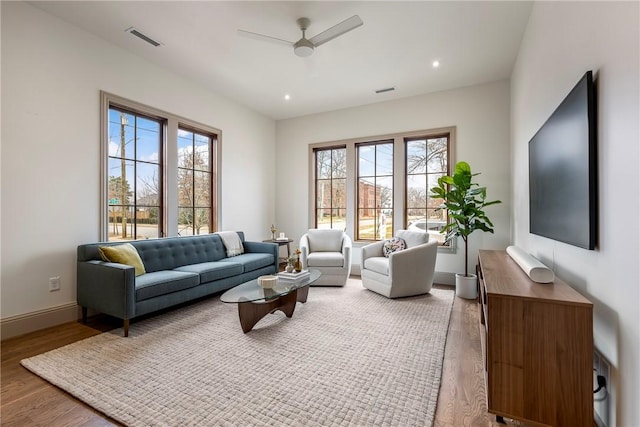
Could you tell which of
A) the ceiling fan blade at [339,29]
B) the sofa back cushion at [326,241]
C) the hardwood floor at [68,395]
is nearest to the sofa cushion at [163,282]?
the hardwood floor at [68,395]

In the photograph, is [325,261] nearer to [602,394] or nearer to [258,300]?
[258,300]

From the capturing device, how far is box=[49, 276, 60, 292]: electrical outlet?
2.80 m

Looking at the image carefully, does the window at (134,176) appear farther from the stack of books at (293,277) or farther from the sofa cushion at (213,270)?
the stack of books at (293,277)

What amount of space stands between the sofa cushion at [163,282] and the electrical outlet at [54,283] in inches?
30.7

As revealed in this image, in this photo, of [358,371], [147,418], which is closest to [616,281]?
[358,371]

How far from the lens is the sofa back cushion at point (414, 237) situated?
4039 millimetres

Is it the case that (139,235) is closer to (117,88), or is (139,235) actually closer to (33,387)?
(117,88)

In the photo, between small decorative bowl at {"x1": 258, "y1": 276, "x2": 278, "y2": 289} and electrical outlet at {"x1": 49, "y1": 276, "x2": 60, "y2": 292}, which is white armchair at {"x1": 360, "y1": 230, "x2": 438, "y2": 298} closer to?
small decorative bowl at {"x1": 258, "y1": 276, "x2": 278, "y2": 289}

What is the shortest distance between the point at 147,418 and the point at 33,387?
0.97 meters

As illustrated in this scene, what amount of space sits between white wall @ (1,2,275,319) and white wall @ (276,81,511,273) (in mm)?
2822

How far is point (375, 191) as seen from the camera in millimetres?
5125

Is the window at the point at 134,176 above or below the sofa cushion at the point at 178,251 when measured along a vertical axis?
above

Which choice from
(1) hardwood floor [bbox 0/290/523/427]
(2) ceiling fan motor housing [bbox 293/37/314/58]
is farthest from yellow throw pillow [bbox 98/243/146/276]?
(2) ceiling fan motor housing [bbox 293/37/314/58]

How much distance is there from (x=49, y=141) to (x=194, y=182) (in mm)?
1781
